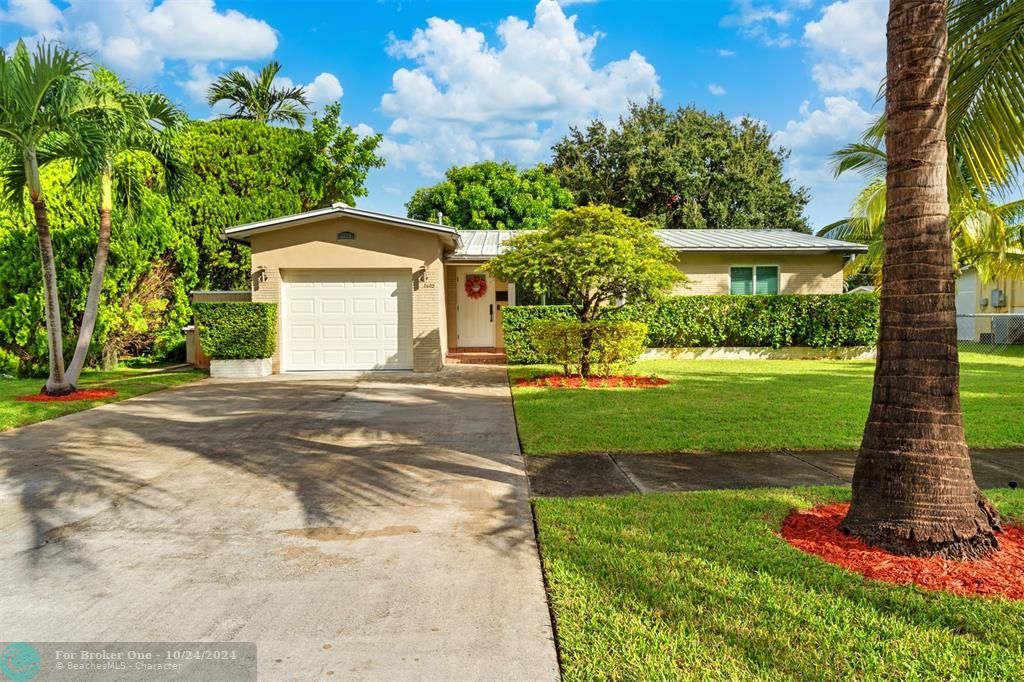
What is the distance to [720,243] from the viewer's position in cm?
1916

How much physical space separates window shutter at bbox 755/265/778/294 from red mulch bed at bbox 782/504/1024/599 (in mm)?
15908

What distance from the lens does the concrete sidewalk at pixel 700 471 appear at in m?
5.44

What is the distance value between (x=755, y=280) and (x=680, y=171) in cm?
1461

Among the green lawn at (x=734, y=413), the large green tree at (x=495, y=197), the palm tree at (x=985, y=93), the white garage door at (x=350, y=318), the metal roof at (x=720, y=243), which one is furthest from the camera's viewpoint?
the large green tree at (x=495, y=197)

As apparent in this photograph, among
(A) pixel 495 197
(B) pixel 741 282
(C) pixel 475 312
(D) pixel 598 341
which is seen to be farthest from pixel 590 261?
(A) pixel 495 197

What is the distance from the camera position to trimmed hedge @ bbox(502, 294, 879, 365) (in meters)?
17.8

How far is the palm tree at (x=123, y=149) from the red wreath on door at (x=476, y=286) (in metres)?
8.50

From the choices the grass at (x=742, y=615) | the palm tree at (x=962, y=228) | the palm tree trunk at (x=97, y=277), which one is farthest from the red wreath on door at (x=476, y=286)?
the grass at (x=742, y=615)

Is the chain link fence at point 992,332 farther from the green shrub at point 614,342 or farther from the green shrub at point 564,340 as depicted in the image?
the green shrub at point 564,340

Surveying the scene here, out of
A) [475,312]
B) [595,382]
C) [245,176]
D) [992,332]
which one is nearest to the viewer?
[595,382]

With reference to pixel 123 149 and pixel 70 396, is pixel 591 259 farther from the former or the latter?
pixel 70 396

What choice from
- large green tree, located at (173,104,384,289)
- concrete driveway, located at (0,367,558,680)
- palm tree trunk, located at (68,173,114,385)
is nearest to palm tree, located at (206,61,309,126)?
large green tree, located at (173,104,384,289)

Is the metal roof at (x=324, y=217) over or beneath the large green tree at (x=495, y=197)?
beneath

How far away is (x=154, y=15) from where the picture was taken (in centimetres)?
1361
